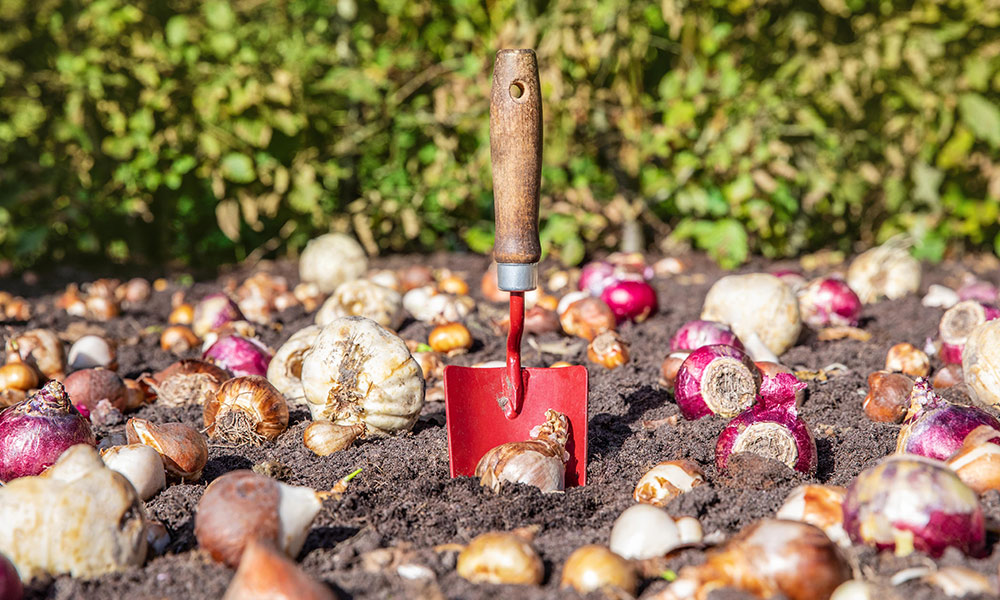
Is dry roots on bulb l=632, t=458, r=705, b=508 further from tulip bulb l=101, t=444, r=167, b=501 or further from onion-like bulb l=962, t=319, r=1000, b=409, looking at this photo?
tulip bulb l=101, t=444, r=167, b=501

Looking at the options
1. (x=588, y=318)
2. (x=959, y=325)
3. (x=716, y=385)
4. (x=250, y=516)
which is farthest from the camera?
(x=588, y=318)

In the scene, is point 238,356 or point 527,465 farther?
point 238,356

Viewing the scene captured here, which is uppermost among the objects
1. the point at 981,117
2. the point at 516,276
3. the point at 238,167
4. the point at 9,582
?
the point at 981,117

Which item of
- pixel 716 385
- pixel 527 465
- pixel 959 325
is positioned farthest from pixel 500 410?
pixel 959 325

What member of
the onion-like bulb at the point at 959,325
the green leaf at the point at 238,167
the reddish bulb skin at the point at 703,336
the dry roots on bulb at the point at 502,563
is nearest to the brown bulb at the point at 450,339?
the reddish bulb skin at the point at 703,336

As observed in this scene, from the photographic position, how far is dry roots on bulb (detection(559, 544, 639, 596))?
1.69 m

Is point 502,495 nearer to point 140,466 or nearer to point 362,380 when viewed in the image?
point 362,380

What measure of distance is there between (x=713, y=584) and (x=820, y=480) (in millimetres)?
835

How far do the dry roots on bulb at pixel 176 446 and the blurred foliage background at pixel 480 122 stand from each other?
137 inches

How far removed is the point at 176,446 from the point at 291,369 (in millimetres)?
782

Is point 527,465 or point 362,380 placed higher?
point 362,380

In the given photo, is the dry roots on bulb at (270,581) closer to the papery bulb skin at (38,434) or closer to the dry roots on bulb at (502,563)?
the dry roots on bulb at (502,563)

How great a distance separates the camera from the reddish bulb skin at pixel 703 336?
3.45 metres

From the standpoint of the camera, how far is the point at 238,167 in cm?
566
